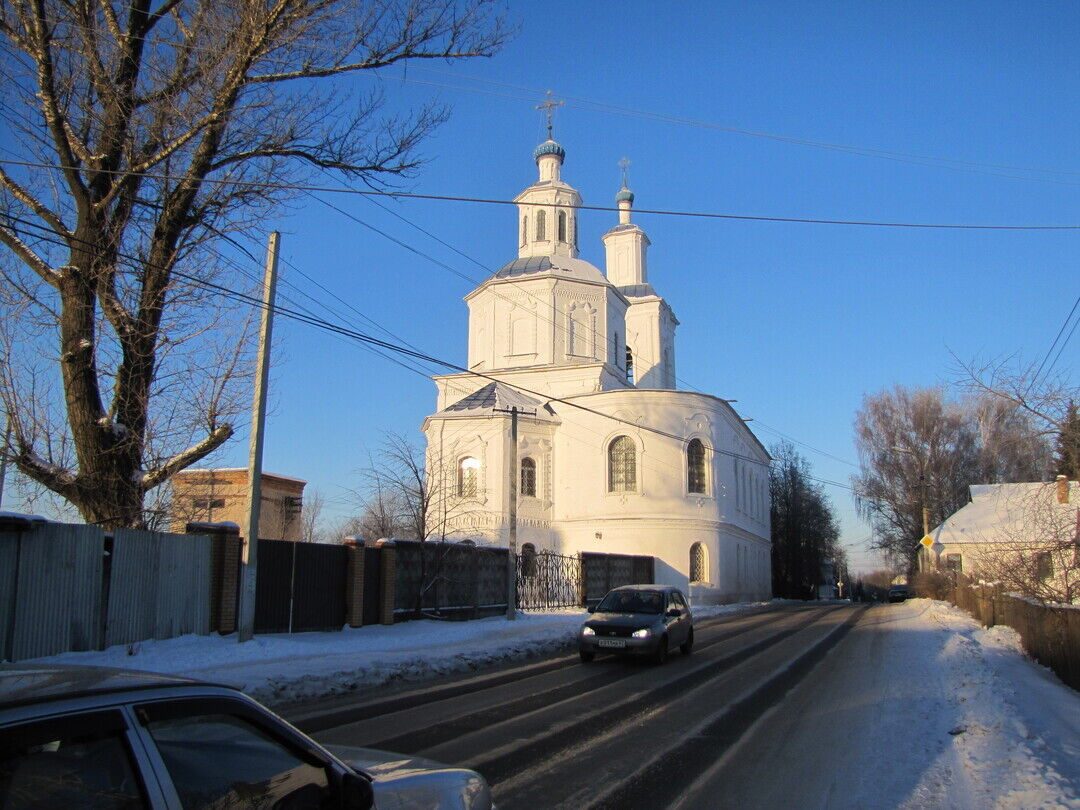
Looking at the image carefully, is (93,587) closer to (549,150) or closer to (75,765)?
(75,765)

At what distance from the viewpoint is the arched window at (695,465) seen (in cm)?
4378

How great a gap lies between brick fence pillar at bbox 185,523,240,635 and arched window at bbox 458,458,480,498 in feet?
87.7

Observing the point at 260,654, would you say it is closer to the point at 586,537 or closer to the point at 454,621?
the point at 454,621

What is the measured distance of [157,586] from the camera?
1434 centimetres

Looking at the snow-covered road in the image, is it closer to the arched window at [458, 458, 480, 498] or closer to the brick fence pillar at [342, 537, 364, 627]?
the brick fence pillar at [342, 537, 364, 627]

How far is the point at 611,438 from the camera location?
143 ft

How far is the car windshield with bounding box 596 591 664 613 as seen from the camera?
1653 centimetres

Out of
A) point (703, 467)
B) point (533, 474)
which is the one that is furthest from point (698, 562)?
point (533, 474)

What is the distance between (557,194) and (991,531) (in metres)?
28.6

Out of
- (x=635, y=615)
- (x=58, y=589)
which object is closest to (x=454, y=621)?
(x=635, y=615)

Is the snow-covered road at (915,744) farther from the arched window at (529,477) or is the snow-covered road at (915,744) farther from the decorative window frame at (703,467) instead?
the arched window at (529,477)

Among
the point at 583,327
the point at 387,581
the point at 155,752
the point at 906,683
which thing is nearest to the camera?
the point at 155,752

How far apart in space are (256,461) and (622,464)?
2970 cm

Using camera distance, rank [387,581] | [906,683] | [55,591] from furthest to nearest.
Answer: [387,581] < [55,591] < [906,683]
